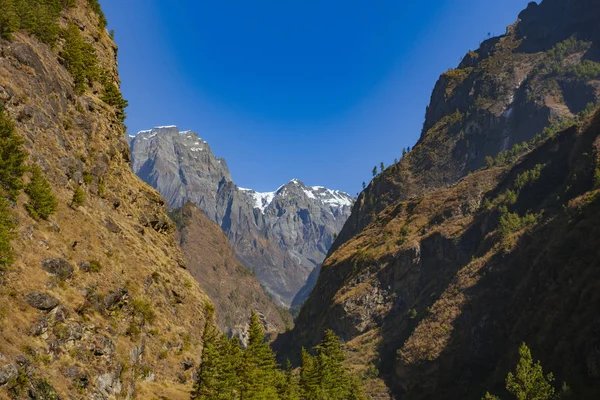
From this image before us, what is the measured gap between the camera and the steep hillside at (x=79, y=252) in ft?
70.6

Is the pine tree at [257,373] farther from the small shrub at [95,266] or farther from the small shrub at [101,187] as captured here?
the small shrub at [101,187]

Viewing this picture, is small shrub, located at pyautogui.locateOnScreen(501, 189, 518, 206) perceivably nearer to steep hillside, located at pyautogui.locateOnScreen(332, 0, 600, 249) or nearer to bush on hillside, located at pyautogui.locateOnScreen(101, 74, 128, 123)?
steep hillside, located at pyautogui.locateOnScreen(332, 0, 600, 249)

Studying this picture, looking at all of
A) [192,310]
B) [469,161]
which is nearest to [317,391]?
[192,310]

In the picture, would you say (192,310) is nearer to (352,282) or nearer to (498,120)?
(352,282)

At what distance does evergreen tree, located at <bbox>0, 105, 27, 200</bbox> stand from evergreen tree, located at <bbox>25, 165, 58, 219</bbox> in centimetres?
87

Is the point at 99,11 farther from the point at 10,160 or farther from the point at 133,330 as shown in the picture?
the point at 133,330

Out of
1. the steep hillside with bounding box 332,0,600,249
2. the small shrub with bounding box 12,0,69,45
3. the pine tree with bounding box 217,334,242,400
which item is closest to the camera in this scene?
the pine tree with bounding box 217,334,242,400

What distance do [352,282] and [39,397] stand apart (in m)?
106

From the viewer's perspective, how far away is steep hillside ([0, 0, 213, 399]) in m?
21.5

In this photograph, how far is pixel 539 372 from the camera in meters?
42.1

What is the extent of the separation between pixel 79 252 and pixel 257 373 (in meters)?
19.7

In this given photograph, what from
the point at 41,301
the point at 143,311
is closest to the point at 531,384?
the point at 143,311

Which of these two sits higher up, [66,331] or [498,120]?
[498,120]

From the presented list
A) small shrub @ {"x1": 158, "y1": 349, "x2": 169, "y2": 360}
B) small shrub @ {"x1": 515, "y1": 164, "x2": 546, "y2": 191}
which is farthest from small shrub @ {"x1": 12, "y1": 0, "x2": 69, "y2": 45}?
small shrub @ {"x1": 515, "y1": 164, "x2": 546, "y2": 191}
